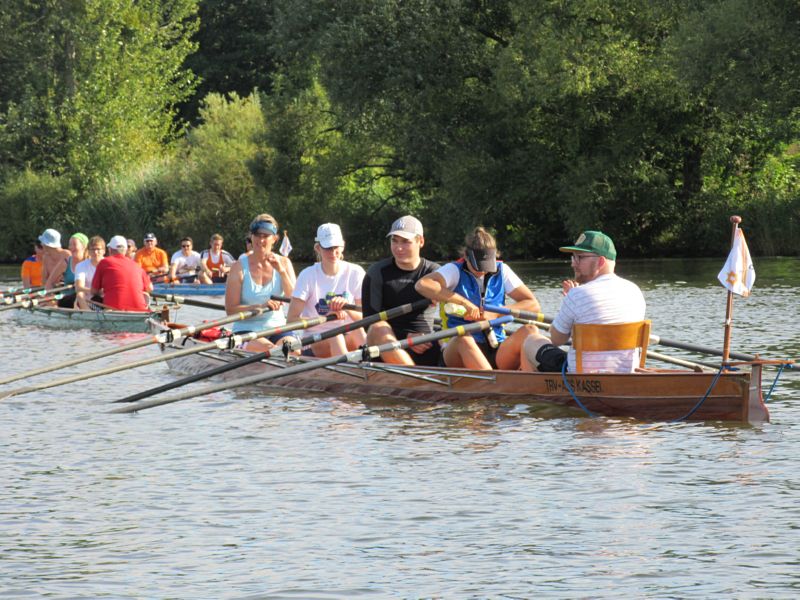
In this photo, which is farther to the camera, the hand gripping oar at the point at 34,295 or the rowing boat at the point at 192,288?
the rowing boat at the point at 192,288

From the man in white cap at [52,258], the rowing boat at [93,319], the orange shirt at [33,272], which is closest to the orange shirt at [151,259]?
the orange shirt at [33,272]

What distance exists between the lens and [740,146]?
38906mm

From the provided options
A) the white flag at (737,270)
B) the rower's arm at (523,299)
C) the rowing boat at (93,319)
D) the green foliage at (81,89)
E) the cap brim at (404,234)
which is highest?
the green foliage at (81,89)

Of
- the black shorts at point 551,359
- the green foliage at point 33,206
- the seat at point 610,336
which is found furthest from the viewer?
the green foliage at point 33,206

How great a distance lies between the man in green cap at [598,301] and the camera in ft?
33.3

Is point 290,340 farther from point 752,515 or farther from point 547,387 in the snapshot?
point 752,515

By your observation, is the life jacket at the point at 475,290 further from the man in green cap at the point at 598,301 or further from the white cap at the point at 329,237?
the white cap at the point at 329,237

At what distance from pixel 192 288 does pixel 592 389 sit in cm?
1837

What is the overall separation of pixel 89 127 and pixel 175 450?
47236 mm

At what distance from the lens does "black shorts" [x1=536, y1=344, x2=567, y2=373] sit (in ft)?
36.3

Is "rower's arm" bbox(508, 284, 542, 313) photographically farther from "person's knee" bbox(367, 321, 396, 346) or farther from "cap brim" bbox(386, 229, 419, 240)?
"person's knee" bbox(367, 321, 396, 346)

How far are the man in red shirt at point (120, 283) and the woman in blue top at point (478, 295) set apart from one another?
9.50 meters

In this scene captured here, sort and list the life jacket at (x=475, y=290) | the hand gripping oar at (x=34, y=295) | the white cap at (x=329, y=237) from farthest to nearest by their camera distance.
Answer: the hand gripping oar at (x=34, y=295) < the white cap at (x=329, y=237) < the life jacket at (x=475, y=290)

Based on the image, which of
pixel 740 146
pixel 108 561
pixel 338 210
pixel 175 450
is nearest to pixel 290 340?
pixel 175 450
